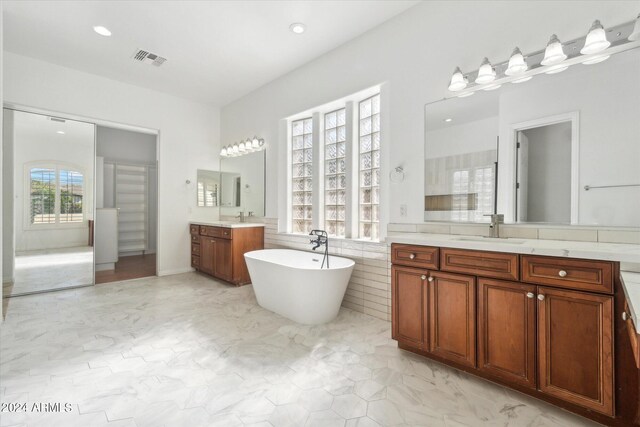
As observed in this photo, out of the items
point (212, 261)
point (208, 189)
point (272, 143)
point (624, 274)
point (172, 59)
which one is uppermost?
point (172, 59)

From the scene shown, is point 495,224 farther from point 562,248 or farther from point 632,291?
point 632,291

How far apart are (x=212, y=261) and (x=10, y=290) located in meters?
2.40

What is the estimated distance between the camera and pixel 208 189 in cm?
540

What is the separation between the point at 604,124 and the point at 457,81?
999 mm

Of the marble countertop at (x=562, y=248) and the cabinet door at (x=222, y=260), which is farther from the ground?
the marble countertop at (x=562, y=248)

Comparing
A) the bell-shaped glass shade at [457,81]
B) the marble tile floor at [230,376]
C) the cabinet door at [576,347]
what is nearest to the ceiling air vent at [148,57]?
the marble tile floor at [230,376]

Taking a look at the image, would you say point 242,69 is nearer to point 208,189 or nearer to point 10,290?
point 208,189

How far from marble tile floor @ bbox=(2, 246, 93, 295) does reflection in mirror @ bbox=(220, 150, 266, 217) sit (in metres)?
2.15

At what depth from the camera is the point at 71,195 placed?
4031mm

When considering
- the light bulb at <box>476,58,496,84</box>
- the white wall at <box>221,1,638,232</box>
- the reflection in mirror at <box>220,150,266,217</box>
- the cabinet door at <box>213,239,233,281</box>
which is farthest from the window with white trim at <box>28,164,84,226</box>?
the light bulb at <box>476,58,496,84</box>

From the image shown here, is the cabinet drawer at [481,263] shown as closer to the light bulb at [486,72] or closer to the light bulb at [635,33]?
the light bulb at [486,72]

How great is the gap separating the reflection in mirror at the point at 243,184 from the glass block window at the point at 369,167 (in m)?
1.76

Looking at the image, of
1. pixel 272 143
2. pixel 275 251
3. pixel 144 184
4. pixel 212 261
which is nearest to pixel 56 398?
pixel 275 251

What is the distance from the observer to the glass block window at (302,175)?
405cm
